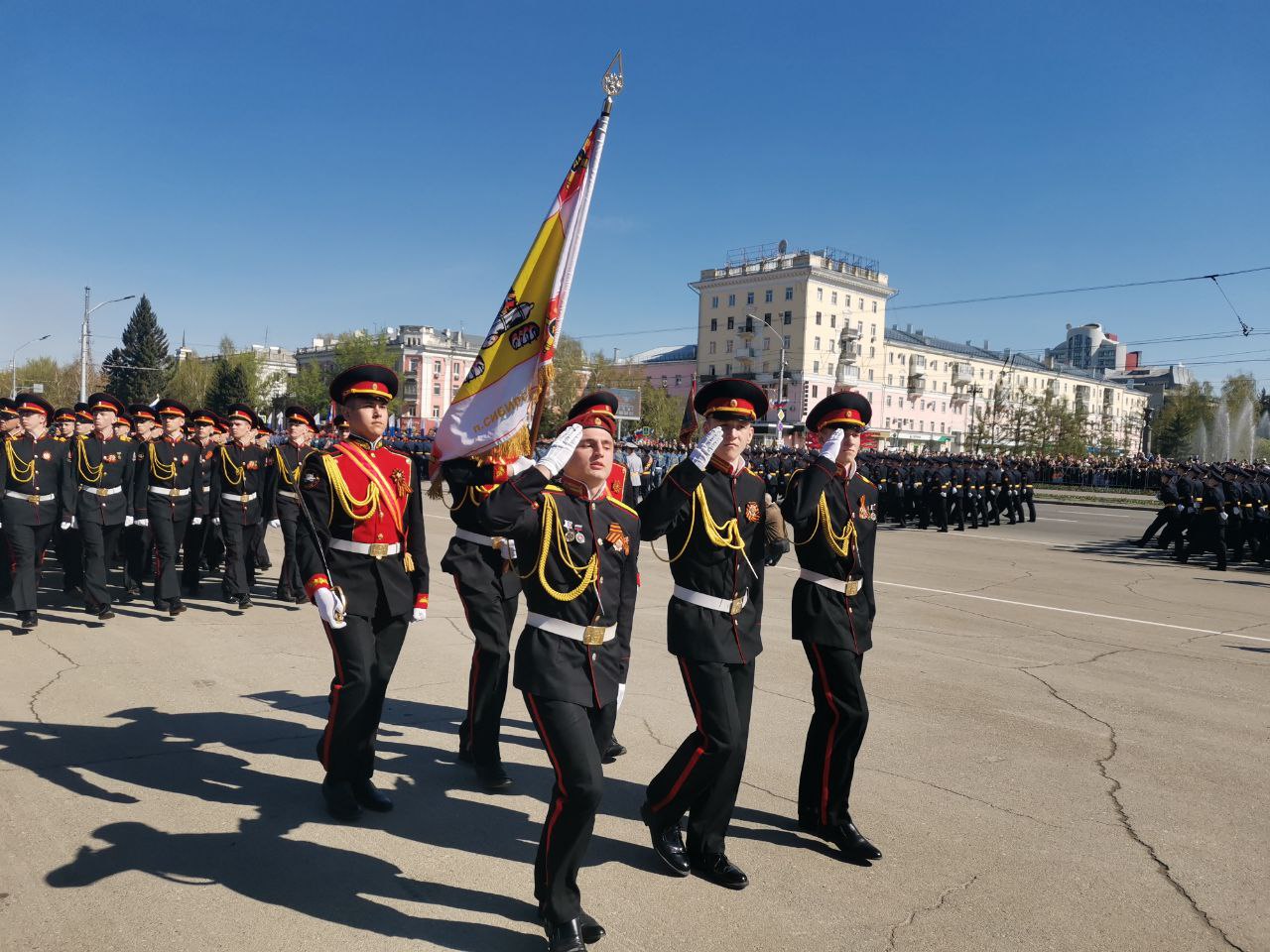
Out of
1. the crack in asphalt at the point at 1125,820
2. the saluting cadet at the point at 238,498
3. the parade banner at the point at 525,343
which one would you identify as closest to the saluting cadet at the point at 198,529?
the saluting cadet at the point at 238,498

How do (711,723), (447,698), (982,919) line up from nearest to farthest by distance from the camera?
1. (982,919)
2. (711,723)
3. (447,698)

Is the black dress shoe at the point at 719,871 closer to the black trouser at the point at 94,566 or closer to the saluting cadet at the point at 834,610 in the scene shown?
the saluting cadet at the point at 834,610

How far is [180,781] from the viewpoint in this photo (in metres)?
4.96

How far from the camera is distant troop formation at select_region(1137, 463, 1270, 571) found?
1681 centimetres

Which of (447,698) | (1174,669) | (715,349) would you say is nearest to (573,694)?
(447,698)

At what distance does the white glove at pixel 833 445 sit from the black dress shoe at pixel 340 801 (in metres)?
2.93

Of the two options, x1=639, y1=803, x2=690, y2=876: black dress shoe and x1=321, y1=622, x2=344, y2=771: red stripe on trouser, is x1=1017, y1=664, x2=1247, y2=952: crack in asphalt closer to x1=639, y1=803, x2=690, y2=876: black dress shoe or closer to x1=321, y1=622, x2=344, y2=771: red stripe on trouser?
x1=639, y1=803, x2=690, y2=876: black dress shoe

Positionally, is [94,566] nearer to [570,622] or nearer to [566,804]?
[570,622]

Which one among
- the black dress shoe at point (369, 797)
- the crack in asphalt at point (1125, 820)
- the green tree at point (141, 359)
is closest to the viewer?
the crack in asphalt at point (1125, 820)

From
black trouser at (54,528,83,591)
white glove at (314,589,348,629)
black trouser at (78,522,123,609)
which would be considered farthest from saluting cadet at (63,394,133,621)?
white glove at (314,589,348,629)

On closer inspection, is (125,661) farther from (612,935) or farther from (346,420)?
(612,935)

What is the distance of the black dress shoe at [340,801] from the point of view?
456cm

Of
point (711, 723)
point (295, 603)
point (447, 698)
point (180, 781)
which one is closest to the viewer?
point (711, 723)

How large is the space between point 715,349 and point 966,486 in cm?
7012
